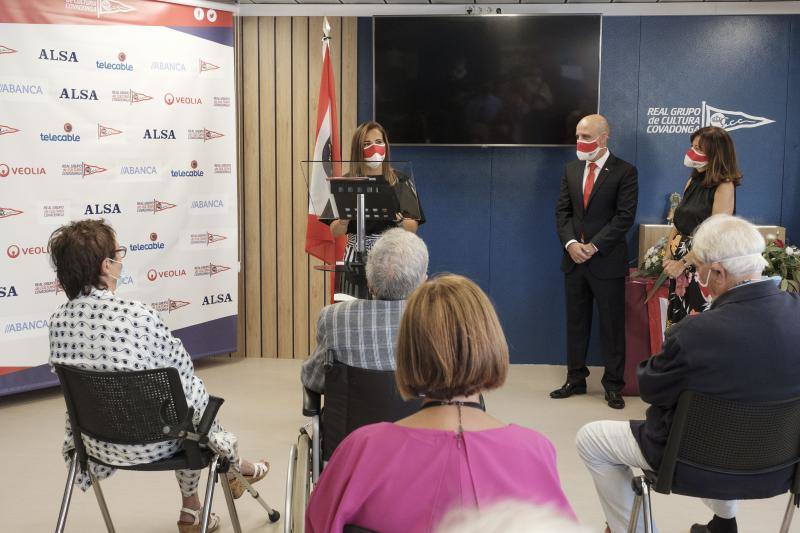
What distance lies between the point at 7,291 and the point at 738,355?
4253 millimetres

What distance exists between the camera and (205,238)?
239 inches

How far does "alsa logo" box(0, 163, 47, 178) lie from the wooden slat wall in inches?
66.0

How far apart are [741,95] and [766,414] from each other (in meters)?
4.29

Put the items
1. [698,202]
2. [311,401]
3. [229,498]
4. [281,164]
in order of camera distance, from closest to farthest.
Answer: [311,401] → [229,498] → [698,202] → [281,164]

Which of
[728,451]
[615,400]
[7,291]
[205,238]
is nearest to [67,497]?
[728,451]

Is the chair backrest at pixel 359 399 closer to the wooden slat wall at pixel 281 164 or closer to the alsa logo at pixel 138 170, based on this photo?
the alsa logo at pixel 138 170

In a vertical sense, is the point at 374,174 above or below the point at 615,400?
above

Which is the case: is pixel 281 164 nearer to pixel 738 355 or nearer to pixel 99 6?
pixel 99 6

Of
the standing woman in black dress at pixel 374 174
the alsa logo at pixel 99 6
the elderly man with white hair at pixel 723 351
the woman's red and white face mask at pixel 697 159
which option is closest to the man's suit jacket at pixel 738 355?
the elderly man with white hair at pixel 723 351

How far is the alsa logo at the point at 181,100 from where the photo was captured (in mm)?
5754

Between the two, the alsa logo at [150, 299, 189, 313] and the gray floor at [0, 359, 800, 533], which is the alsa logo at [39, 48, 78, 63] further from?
the gray floor at [0, 359, 800, 533]

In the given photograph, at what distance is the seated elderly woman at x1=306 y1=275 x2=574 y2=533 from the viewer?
5.14ft

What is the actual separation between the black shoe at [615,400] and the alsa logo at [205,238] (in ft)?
9.58

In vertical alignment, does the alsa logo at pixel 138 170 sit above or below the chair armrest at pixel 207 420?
above
